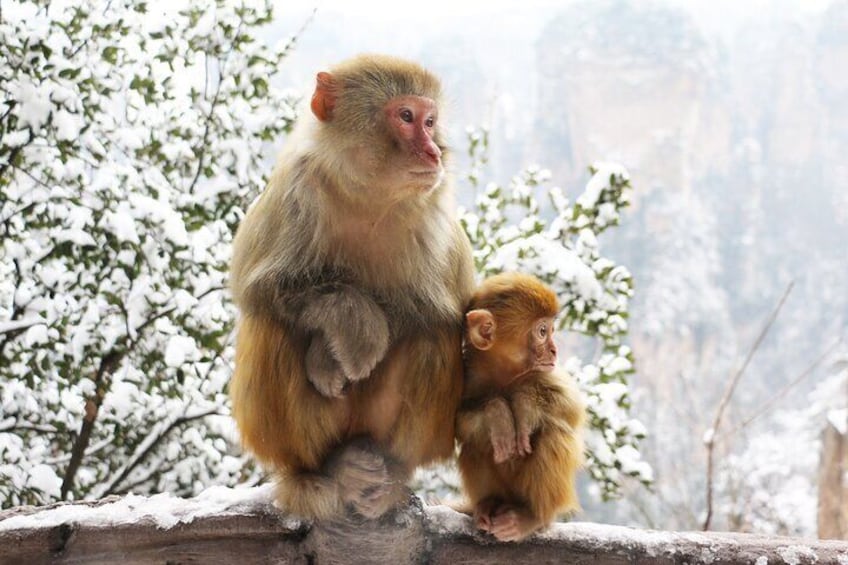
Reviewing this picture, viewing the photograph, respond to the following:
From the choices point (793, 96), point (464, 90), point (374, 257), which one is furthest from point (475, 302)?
point (793, 96)

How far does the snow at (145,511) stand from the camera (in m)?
2.52

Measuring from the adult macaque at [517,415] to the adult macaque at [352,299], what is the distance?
3.6 inches

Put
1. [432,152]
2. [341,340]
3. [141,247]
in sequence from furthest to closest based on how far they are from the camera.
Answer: [141,247] → [432,152] → [341,340]

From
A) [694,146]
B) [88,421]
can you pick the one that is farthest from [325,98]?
[694,146]

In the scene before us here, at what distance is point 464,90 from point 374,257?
84.1 feet

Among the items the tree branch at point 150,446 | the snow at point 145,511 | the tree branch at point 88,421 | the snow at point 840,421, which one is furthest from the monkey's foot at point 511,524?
the snow at point 840,421

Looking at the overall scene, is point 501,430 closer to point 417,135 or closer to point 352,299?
point 352,299

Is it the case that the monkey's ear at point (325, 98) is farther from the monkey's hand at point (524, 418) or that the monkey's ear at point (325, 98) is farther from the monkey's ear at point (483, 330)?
the monkey's hand at point (524, 418)

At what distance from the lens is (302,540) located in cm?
265

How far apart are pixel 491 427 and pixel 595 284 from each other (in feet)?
5.34

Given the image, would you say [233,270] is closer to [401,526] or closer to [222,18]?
[401,526]

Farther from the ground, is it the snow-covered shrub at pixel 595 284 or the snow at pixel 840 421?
the snow-covered shrub at pixel 595 284

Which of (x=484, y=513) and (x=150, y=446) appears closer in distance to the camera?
(x=484, y=513)

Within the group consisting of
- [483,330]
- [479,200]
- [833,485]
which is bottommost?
[833,485]
